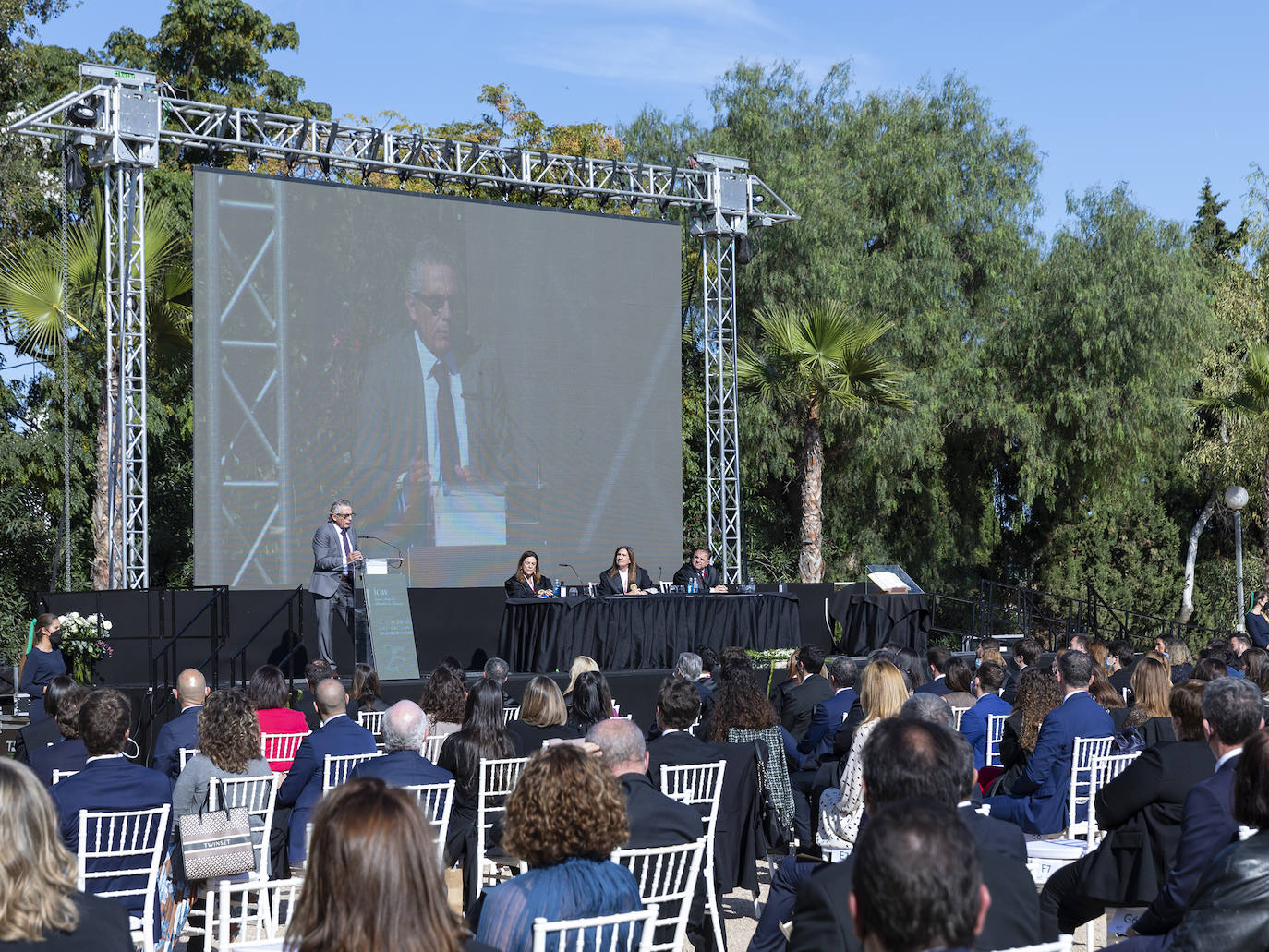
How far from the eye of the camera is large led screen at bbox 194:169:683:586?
11.8 m

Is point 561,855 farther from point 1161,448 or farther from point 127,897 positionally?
point 1161,448

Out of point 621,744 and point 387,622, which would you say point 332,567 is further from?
point 621,744

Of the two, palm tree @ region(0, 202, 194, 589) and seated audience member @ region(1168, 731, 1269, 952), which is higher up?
palm tree @ region(0, 202, 194, 589)

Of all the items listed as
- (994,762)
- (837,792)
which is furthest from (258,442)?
(837,792)

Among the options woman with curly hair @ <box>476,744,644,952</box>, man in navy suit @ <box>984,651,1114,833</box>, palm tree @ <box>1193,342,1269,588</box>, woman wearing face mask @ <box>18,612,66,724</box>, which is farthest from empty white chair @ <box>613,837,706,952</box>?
palm tree @ <box>1193,342,1269,588</box>

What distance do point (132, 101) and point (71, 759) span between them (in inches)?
300

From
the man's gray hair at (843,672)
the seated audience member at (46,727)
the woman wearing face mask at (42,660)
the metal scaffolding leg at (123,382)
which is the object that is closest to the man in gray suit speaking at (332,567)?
the metal scaffolding leg at (123,382)

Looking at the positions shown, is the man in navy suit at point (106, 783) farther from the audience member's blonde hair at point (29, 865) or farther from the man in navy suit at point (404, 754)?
the audience member's blonde hair at point (29, 865)

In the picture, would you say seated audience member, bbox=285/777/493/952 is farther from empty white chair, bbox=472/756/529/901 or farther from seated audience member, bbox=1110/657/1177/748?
seated audience member, bbox=1110/657/1177/748

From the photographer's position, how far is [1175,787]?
13.0 ft

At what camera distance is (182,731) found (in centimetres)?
596

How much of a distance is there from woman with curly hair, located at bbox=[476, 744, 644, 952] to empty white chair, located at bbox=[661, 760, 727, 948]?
1935mm

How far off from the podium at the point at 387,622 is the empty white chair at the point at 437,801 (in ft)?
18.9

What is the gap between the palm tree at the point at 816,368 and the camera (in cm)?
1606
